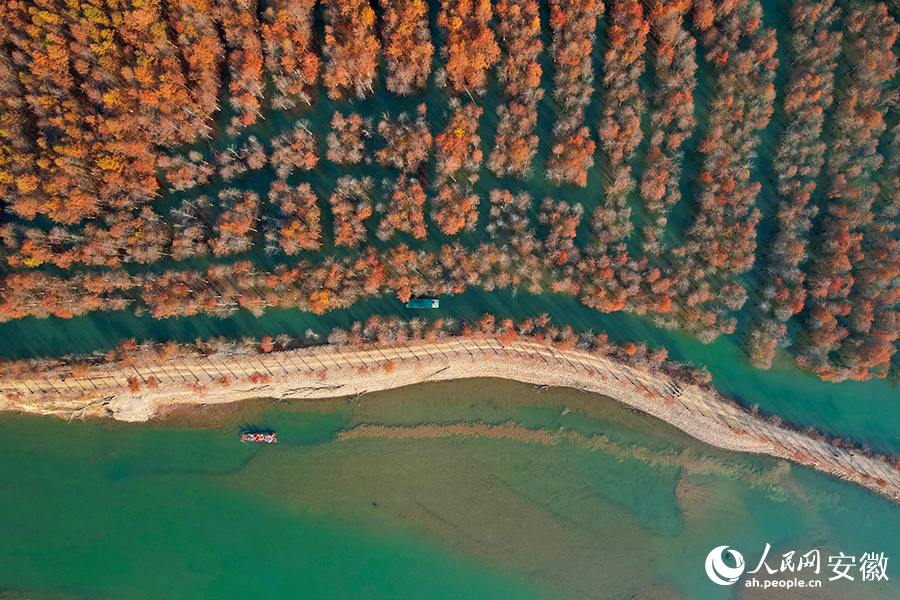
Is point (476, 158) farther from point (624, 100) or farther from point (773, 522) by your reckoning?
point (773, 522)

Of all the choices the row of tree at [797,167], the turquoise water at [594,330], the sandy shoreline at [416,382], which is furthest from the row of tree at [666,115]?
the sandy shoreline at [416,382]

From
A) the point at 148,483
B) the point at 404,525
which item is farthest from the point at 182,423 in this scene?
the point at 404,525

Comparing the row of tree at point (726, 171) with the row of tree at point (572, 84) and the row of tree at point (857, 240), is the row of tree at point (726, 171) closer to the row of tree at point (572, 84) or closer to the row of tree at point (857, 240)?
the row of tree at point (857, 240)

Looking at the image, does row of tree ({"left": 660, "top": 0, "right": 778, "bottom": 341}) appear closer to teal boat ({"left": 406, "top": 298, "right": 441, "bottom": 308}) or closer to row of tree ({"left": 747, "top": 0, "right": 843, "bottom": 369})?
row of tree ({"left": 747, "top": 0, "right": 843, "bottom": 369})

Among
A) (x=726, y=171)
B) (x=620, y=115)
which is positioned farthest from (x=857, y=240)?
(x=620, y=115)

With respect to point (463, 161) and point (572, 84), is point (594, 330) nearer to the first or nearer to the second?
point (463, 161)

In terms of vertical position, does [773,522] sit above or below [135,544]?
above

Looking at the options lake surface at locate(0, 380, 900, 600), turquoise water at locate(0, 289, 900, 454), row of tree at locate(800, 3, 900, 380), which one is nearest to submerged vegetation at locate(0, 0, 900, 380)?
row of tree at locate(800, 3, 900, 380)
